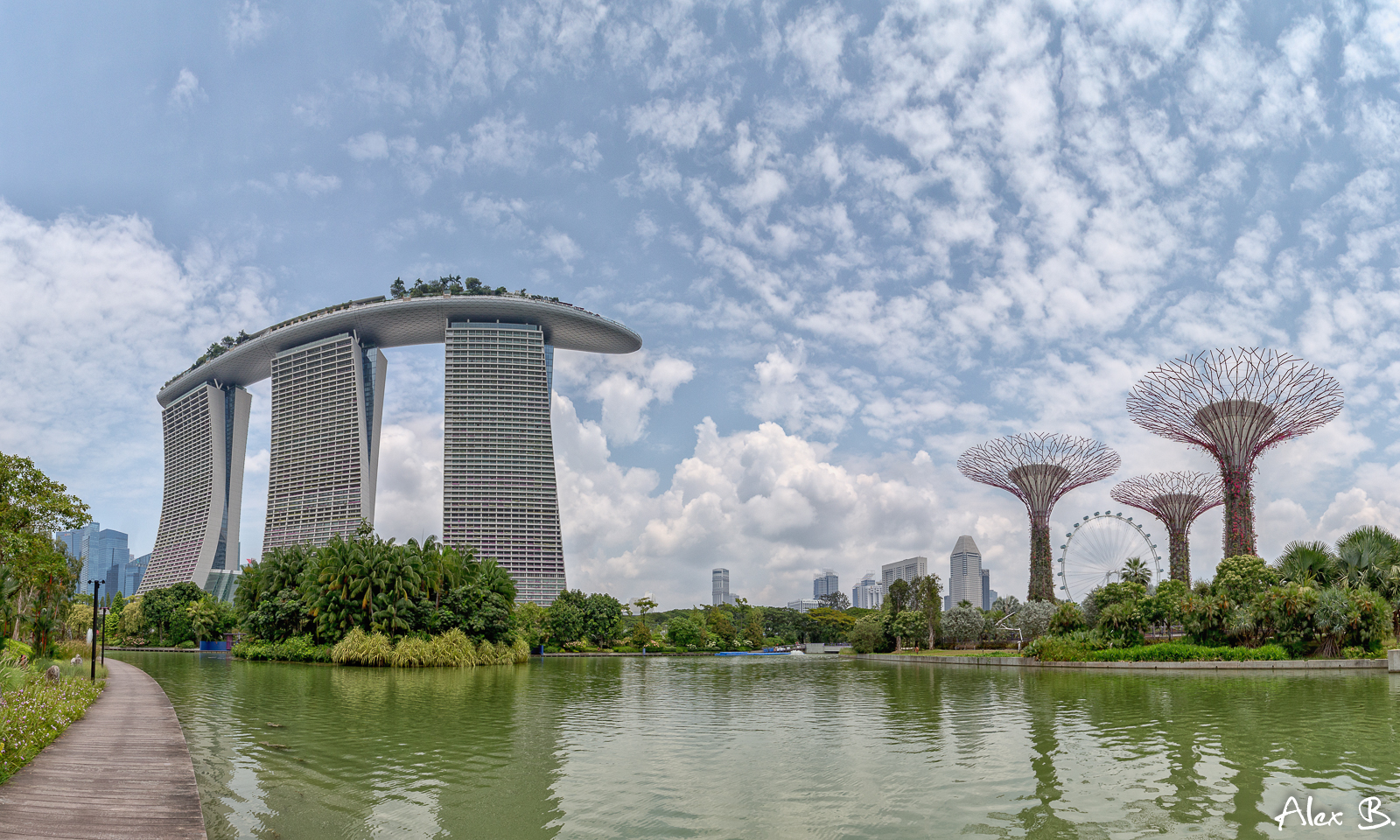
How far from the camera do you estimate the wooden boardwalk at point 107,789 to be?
9539 millimetres

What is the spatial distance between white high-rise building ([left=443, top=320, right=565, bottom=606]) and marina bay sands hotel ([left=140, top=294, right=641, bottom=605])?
0.19 metres

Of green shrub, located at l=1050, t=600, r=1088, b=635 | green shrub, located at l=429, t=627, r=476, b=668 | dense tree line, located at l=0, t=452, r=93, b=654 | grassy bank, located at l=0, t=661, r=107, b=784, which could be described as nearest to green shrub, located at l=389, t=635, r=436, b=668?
green shrub, located at l=429, t=627, r=476, b=668

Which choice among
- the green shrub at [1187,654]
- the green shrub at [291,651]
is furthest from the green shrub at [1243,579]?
the green shrub at [291,651]

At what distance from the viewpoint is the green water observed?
431 inches

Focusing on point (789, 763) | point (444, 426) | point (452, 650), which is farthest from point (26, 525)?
point (444, 426)

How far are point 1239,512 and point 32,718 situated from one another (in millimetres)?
66872

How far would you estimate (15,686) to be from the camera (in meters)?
18.7

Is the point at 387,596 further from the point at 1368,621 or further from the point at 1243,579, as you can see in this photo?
the point at 1368,621

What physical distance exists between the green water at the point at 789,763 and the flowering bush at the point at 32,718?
2324 millimetres

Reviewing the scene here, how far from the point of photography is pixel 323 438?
148m

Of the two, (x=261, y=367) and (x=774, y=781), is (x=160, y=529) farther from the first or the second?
(x=774, y=781)

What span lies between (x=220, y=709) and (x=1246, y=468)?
6282 cm

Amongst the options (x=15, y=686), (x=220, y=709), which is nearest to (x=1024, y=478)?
(x=220, y=709)
